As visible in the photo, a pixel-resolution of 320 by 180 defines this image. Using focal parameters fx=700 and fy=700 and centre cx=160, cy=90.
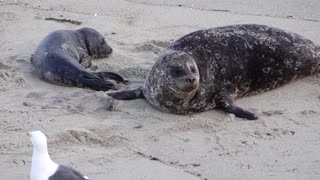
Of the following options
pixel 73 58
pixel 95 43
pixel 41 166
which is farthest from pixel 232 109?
pixel 41 166

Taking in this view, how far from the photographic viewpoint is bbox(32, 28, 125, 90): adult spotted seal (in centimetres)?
602

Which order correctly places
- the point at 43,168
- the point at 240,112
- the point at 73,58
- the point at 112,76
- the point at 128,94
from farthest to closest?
1. the point at 73,58
2. the point at 112,76
3. the point at 128,94
4. the point at 240,112
5. the point at 43,168

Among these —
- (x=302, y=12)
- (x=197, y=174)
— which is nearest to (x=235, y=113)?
(x=197, y=174)

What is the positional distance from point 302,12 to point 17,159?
5.03 metres

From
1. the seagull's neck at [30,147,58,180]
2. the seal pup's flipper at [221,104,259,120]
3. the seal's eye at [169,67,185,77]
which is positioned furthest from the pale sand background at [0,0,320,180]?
the seagull's neck at [30,147,58,180]

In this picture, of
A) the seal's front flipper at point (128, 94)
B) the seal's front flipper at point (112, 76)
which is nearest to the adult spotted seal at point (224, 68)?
the seal's front flipper at point (128, 94)

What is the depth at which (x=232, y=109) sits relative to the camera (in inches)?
213

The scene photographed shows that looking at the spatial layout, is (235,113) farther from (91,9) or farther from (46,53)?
(91,9)

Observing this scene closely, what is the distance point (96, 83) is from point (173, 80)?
84 cm

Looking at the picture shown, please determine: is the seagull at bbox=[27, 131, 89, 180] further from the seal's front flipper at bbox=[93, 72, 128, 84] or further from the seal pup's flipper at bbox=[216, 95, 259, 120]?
the seal's front flipper at bbox=[93, 72, 128, 84]

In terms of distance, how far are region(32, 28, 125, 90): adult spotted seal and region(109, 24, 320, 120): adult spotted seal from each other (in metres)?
0.45

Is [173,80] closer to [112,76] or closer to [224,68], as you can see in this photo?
[224,68]

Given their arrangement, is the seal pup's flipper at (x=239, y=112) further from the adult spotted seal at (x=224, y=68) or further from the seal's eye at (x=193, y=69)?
the seal's eye at (x=193, y=69)

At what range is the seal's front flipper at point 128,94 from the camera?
5617 mm
